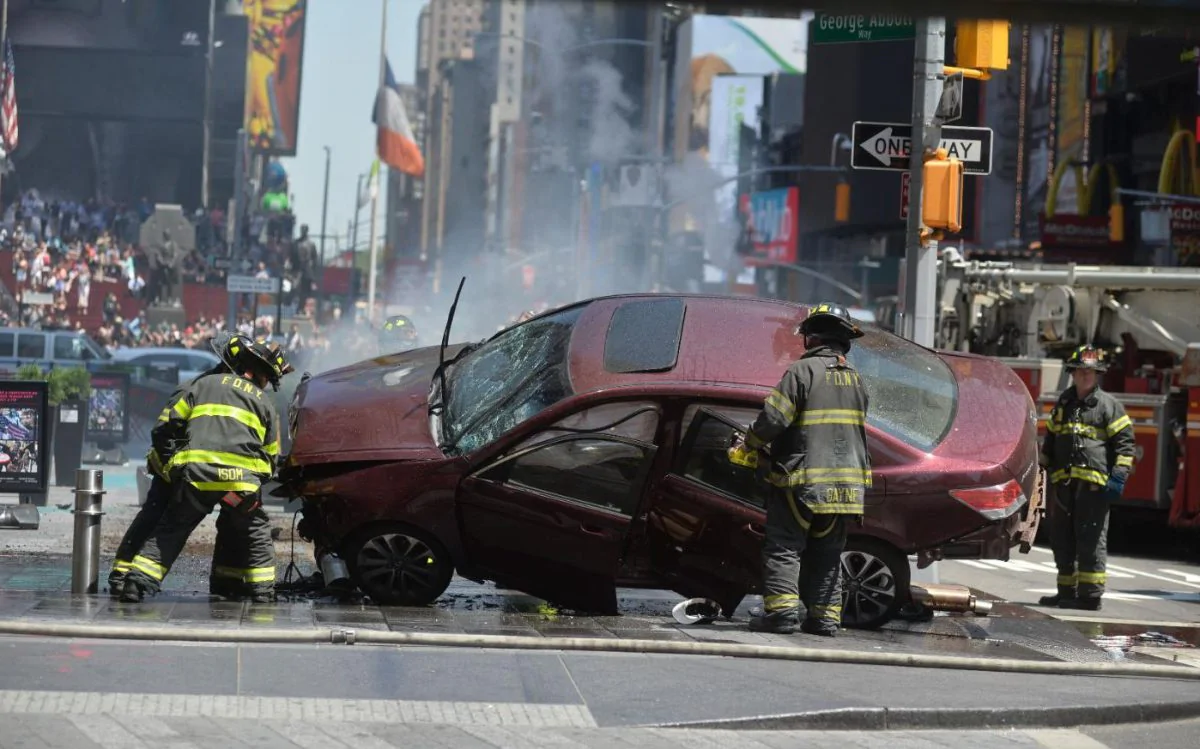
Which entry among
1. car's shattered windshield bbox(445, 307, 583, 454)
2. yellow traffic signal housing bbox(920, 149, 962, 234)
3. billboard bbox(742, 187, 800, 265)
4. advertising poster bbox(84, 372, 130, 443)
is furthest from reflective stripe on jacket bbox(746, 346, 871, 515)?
billboard bbox(742, 187, 800, 265)

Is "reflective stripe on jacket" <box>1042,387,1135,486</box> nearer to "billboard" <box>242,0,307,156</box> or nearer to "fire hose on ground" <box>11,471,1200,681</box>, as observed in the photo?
"fire hose on ground" <box>11,471,1200,681</box>

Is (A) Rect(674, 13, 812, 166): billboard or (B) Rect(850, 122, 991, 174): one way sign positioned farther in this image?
(A) Rect(674, 13, 812, 166): billboard

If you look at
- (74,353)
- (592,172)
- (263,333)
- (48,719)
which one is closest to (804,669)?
(48,719)

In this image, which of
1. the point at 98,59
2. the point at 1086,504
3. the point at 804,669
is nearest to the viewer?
the point at 804,669

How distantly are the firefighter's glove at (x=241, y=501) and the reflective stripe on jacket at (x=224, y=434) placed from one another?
29mm

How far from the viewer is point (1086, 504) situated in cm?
1161

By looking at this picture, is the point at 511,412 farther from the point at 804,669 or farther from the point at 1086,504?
the point at 1086,504

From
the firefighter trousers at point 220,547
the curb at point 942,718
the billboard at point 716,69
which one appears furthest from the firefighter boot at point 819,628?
the billboard at point 716,69

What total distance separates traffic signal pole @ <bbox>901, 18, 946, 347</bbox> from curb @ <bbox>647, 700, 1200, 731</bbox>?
16.7 ft

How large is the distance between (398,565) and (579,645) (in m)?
1.74

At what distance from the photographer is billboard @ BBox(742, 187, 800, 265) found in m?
81.6

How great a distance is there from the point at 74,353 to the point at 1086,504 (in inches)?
759

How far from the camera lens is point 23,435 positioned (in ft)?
46.3

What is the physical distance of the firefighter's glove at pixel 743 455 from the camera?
28.1 feet
